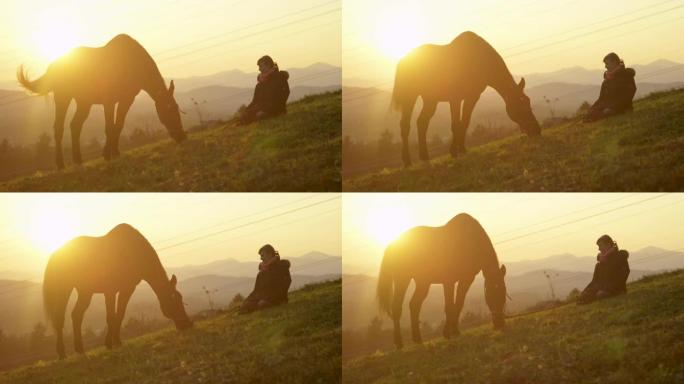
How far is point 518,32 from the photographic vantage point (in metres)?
5.18

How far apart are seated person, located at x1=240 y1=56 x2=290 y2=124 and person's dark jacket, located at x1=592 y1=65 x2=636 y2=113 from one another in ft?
5.41

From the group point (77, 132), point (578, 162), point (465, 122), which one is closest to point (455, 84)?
point (465, 122)

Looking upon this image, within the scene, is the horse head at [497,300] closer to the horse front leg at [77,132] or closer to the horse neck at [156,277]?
the horse neck at [156,277]

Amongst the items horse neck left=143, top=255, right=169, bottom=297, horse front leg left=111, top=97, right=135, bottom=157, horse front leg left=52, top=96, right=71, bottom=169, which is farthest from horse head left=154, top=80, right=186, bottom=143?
horse neck left=143, top=255, right=169, bottom=297

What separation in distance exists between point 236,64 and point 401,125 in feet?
3.09

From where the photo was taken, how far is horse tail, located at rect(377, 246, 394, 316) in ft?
17.4

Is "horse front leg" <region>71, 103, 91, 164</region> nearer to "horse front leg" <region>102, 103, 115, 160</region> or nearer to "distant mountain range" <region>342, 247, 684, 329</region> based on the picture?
"horse front leg" <region>102, 103, 115, 160</region>

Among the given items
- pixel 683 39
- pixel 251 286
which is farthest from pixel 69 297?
pixel 683 39

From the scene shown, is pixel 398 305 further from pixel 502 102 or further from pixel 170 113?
pixel 170 113

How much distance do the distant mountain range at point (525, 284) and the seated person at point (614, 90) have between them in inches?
29.2

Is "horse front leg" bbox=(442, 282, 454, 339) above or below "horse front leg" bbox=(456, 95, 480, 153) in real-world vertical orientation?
below

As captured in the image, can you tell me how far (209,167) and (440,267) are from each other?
4.43 feet

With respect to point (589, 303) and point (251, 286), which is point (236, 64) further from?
point (589, 303)

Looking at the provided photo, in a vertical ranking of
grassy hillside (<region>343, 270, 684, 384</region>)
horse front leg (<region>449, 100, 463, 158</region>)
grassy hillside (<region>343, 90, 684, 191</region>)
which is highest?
horse front leg (<region>449, 100, 463, 158</region>)
